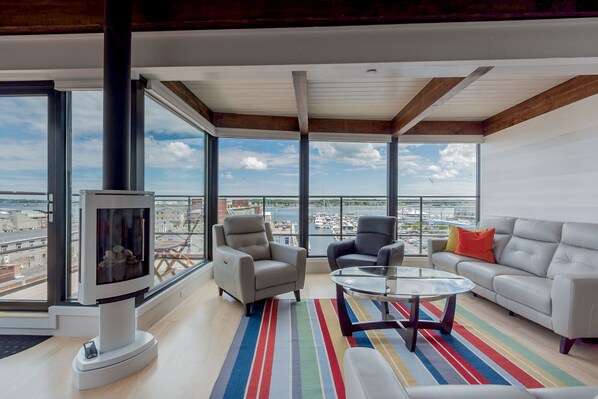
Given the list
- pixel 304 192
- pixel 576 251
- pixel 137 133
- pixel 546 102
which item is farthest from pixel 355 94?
pixel 576 251

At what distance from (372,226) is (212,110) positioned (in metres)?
2.89

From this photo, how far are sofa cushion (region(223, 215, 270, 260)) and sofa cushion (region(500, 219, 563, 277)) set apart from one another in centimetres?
289

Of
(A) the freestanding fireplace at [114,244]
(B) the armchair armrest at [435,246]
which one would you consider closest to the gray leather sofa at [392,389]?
(A) the freestanding fireplace at [114,244]

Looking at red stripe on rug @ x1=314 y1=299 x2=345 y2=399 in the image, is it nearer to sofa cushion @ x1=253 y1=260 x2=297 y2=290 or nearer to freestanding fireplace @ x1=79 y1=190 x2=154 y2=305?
sofa cushion @ x1=253 y1=260 x2=297 y2=290

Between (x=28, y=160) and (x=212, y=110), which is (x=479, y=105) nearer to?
(x=212, y=110)

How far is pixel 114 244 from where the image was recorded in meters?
1.93

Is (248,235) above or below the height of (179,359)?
above

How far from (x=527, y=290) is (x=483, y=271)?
Result: 57 centimetres

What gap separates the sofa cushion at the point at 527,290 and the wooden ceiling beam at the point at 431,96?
188 cm

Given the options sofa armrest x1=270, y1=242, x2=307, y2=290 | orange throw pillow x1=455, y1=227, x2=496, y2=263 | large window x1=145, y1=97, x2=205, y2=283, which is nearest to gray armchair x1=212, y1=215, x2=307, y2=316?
sofa armrest x1=270, y1=242, x2=307, y2=290

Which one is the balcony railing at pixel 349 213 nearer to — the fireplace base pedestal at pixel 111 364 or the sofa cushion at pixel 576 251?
the sofa cushion at pixel 576 251

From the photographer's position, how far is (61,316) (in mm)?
2367

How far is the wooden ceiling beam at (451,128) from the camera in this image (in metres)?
4.59

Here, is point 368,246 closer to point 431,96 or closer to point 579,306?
point 431,96
